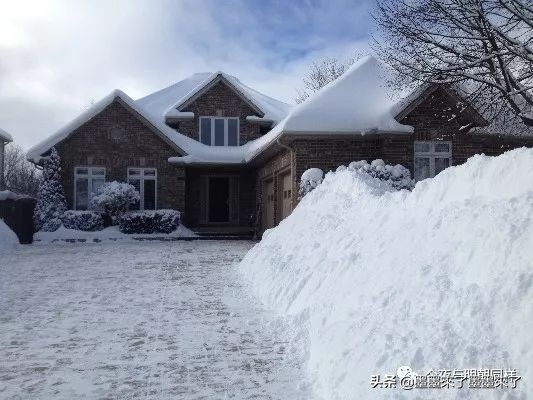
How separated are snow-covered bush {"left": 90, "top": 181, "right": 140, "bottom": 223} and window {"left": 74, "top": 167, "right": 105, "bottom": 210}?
0.58 metres

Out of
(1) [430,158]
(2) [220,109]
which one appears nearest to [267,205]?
(2) [220,109]

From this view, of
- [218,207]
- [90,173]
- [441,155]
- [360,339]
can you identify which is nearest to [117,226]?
[90,173]

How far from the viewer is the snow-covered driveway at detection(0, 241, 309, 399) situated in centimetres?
405

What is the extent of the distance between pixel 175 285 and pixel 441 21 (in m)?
9.93

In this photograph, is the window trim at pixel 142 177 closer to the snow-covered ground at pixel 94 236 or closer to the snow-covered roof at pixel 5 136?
the snow-covered ground at pixel 94 236

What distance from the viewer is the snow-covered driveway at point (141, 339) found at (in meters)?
4.05

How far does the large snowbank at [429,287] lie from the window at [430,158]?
360 inches

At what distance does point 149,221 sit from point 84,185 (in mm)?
3242

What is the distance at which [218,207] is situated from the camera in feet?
74.2

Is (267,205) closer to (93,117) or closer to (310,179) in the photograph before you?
(310,179)

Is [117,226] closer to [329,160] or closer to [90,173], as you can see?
[90,173]

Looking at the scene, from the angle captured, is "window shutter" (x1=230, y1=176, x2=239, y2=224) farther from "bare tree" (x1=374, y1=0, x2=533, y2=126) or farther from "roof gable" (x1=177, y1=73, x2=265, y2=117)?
"bare tree" (x1=374, y1=0, x2=533, y2=126)

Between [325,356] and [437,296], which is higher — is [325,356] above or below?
below

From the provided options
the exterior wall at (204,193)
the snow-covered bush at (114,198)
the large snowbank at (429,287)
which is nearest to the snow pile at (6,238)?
the snow-covered bush at (114,198)
